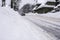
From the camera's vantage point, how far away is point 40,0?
27.5m

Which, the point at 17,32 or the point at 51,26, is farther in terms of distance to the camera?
the point at 51,26

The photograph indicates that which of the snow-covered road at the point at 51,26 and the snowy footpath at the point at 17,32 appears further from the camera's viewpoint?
the snow-covered road at the point at 51,26

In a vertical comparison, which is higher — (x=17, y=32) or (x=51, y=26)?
(x=17, y=32)

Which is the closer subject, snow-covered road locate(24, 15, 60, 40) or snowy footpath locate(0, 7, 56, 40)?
snowy footpath locate(0, 7, 56, 40)

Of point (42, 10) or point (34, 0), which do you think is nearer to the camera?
point (42, 10)

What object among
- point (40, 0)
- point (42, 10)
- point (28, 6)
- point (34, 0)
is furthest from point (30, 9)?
point (42, 10)

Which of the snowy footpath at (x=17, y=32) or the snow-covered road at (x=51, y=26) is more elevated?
the snowy footpath at (x=17, y=32)

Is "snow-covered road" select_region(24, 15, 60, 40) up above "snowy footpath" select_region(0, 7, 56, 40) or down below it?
below

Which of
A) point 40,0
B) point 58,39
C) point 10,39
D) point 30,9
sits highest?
point 10,39

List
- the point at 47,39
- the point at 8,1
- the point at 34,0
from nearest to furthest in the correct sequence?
the point at 47,39 < the point at 8,1 < the point at 34,0

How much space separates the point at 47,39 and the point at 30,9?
81.6 ft

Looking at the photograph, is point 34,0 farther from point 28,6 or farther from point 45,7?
point 45,7

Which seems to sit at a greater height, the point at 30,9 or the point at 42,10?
the point at 42,10

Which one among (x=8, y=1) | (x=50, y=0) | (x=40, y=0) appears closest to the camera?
(x=50, y=0)
